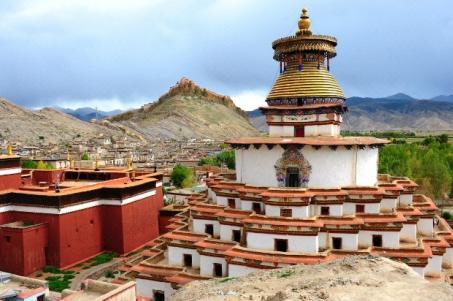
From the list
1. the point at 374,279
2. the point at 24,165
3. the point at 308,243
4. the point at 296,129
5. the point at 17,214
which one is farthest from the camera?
the point at 24,165

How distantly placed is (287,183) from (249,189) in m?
1.97

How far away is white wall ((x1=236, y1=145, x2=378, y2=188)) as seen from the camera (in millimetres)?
21500

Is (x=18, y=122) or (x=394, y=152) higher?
(x=18, y=122)

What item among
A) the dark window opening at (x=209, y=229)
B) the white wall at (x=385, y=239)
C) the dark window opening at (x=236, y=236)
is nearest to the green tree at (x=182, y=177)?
the dark window opening at (x=209, y=229)

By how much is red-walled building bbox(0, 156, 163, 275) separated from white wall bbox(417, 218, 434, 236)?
60.6ft

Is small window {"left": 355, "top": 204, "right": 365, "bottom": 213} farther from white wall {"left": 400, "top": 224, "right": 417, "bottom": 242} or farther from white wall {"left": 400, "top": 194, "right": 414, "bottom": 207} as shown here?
white wall {"left": 400, "top": 194, "right": 414, "bottom": 207}

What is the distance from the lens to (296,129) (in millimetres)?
23750

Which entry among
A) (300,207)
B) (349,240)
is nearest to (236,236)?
(300,207)

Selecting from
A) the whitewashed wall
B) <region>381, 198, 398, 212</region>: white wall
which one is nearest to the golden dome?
<region>381, 198, 398, 212</region>: white wall

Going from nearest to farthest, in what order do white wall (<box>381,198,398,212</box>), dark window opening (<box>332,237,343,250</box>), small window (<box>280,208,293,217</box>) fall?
1. dark window opening (<box>332,237,343,250</box>)
2. small window (<box>280,208,293,217</box>)
3. white wall (<box>381,198,398,212</box>)

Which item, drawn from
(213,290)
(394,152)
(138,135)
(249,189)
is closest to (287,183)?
(249,189)

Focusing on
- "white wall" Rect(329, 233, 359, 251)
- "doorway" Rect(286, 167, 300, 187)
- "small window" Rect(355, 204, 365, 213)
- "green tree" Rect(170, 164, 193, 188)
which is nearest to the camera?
"white wall" Rect(329, 233, 359, 251)

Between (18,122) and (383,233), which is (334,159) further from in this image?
(18,122)

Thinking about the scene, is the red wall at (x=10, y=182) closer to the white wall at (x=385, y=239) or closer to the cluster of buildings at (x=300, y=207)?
the cluster of buildings at (x=300, y=207)
